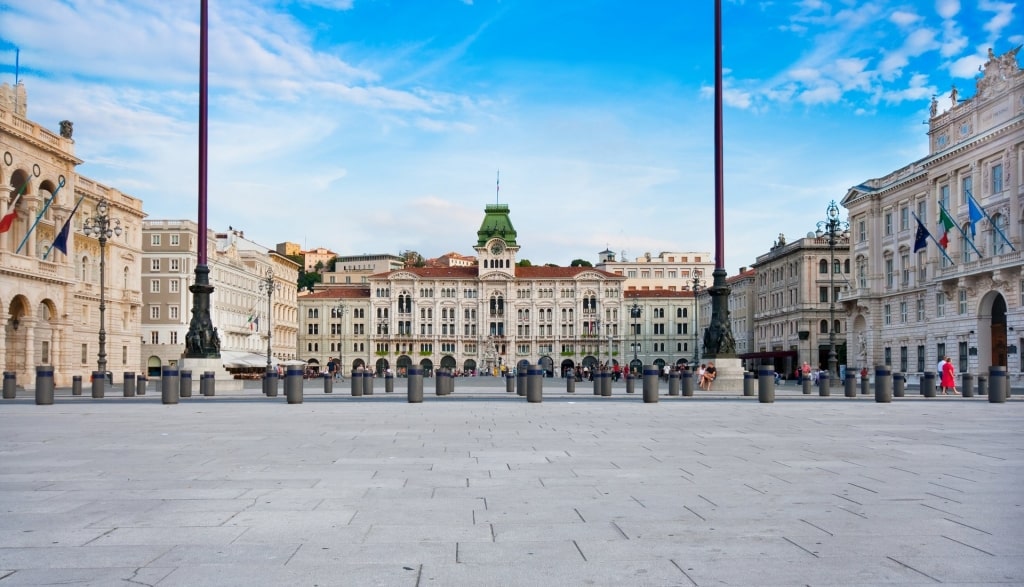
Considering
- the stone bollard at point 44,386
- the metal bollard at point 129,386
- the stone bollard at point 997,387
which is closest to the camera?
the stone bollard at point 44,386

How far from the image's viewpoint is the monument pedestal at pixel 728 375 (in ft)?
109

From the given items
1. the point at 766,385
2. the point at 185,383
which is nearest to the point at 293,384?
the point at 185,383

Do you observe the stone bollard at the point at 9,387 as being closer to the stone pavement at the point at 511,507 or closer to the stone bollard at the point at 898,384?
the stone pavement at the point at 511,507

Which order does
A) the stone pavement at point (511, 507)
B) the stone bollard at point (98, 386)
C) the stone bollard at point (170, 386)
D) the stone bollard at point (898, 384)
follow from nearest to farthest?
1. the stone pavement at point (511, 507)
2. the stone bollard at point (170, 386)
3. the stone bollard at point (898, 384)
4. the stone bollard at point (98, 386)

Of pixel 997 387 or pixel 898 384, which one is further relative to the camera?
pixel 898 384

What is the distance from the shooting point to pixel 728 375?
33.3 m

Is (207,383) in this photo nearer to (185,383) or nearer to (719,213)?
(185,383)

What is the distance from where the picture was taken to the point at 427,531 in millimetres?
7168

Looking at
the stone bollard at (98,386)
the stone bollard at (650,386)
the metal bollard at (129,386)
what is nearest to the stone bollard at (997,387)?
the stone bollard at (650,386)

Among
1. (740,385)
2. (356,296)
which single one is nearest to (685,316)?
(356,296)

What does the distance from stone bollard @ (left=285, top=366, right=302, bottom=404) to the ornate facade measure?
39970mm

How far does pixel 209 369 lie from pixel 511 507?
26.8 metres

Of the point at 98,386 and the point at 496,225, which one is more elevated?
the point at 496,225

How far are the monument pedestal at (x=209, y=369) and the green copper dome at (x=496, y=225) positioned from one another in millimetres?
115612
